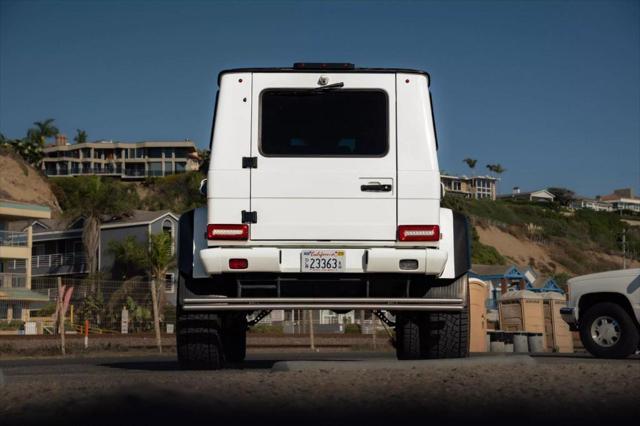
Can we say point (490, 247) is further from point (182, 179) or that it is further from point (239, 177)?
point (239, 177)

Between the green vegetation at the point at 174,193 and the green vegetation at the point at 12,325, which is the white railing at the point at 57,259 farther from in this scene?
the green vegetation at the point at 12,325

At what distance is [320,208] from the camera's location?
9156mm

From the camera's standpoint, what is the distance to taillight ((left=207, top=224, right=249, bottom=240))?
908cm

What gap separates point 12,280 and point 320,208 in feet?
148

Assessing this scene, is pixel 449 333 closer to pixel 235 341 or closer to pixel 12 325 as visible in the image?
pixel 235 341

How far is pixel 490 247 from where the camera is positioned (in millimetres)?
120875

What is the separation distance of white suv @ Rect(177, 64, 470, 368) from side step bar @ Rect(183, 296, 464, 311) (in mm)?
11

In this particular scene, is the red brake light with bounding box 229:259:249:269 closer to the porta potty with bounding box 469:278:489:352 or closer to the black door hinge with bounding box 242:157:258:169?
the black door hinge with bounding box 242:157:258:169

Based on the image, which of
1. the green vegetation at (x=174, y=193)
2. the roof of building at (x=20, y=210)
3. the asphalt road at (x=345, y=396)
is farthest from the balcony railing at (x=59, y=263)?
the asphalt road at (x=345, y=396)

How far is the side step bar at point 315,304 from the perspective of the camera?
9.02 meters

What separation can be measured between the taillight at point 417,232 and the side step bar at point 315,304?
545 mm

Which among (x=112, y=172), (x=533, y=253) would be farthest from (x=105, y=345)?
(x=112, y=172)

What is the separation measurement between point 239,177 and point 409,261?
1.69 m

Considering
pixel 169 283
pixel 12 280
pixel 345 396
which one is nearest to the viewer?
pixel 345 396
